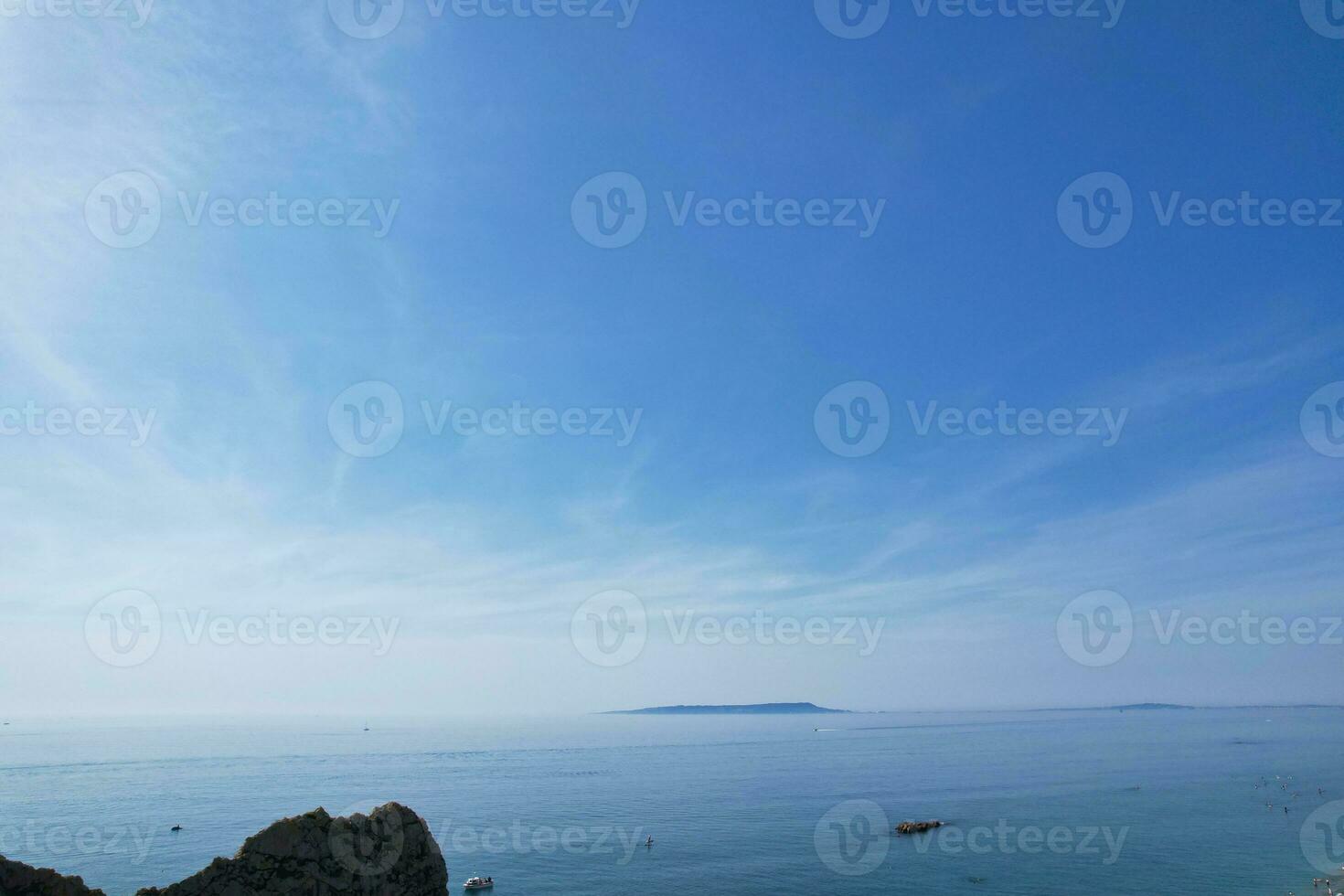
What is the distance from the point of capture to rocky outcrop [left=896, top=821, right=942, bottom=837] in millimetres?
72188

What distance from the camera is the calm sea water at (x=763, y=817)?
5656cm

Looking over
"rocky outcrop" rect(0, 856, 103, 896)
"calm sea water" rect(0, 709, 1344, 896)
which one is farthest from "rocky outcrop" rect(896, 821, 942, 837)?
"rocky outcrop" rect(0, 856, 103, 896)

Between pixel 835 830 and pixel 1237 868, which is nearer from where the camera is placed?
pixel 1237 868

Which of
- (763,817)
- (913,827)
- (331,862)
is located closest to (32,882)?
(331,862)

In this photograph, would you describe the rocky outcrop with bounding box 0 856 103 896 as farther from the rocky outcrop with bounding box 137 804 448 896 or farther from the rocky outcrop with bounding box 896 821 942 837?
the rocky outcrop with bounding box 896 821 942 837

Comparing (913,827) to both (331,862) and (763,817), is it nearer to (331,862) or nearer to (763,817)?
(763,817)

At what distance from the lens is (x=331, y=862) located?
95.1ft

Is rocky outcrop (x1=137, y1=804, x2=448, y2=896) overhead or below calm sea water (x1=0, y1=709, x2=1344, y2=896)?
overhead

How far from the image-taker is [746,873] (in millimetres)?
57125

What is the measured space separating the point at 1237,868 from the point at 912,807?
124 ft

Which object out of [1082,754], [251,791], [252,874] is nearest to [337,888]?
[252,874]

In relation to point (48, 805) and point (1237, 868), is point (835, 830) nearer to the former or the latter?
point (1237, 868)

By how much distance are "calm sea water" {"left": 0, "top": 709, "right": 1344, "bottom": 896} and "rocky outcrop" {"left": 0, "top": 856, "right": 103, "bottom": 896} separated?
3507 centimetres

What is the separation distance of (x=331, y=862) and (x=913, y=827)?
62958 mm
